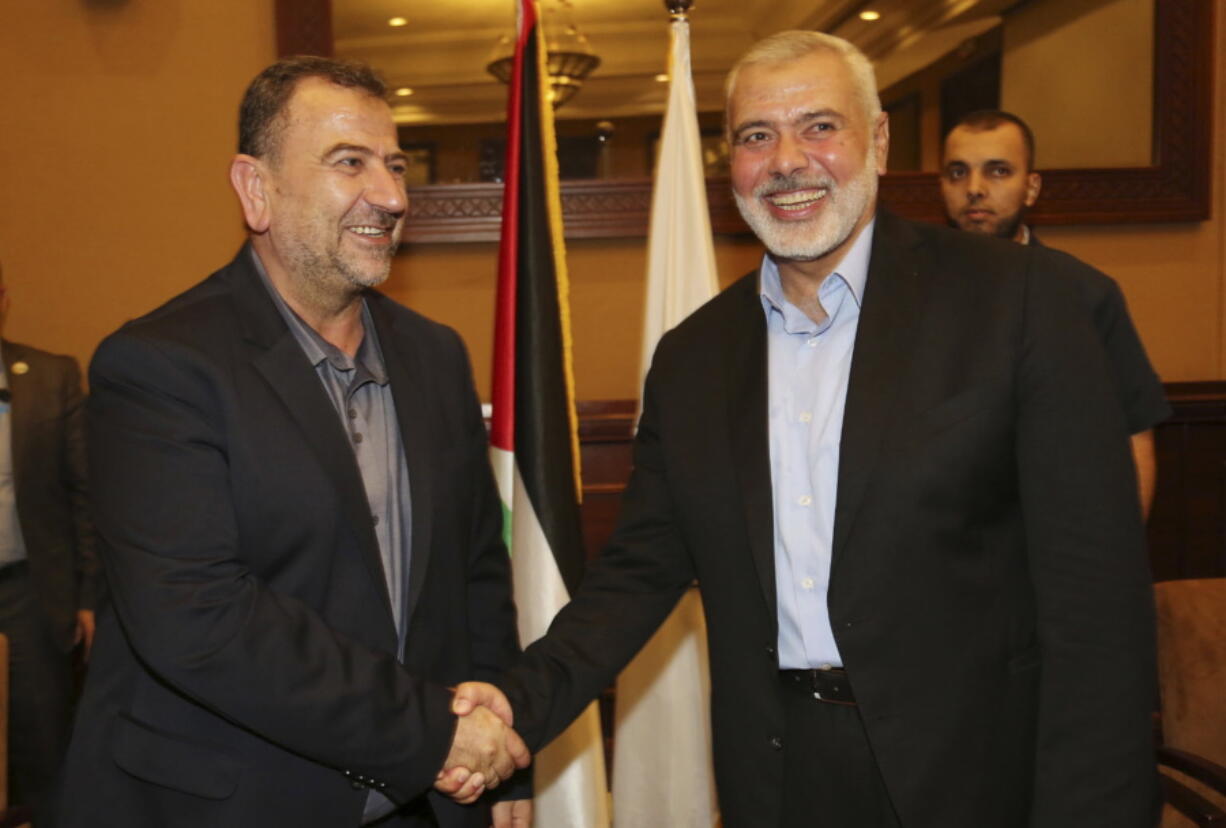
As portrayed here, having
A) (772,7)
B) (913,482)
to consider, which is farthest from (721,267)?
(913,482)

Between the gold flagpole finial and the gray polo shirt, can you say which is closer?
the gray polo shirt

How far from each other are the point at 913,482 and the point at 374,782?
0.99 meters

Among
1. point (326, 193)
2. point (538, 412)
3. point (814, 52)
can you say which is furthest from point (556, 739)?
point (814, 52)

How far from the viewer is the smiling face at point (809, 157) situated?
192 cm

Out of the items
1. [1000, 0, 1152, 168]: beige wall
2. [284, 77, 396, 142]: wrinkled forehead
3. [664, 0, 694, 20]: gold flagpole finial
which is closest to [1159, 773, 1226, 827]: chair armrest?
[284, 77, 396, 142]: wrinkled forehead

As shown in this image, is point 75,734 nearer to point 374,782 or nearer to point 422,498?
point 374,782

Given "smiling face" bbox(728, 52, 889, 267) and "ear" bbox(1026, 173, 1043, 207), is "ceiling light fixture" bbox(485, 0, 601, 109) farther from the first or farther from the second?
"smiling face" bbox(728, 52, 889, 267)

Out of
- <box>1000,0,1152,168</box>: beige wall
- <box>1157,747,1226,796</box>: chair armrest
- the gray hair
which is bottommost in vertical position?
<box>1157,747,1226,796</box>: chair armrest

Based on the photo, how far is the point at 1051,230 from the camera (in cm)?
464

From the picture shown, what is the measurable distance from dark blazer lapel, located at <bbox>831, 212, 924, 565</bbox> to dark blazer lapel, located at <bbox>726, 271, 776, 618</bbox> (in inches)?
5.0

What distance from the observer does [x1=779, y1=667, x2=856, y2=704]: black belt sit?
176 centimetres

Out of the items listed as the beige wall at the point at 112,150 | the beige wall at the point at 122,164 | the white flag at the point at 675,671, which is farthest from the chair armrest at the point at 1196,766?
the beige wall at the point at 112,150

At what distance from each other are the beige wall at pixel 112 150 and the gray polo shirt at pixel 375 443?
2.74 m

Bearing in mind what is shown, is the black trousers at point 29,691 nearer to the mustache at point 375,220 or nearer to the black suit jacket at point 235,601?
the black suit jacket at point 235,601
